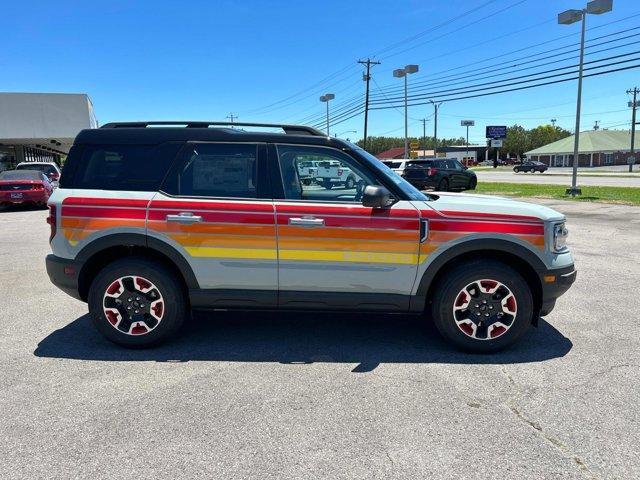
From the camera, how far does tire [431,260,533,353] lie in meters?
4.12

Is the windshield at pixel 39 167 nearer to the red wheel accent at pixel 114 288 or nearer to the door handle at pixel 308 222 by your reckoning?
the red wheel accent at pixel 114 288

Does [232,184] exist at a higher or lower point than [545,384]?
higher

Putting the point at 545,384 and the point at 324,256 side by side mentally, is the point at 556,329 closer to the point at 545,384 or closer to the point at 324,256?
the point at 545,384

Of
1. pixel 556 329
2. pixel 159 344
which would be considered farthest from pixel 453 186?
pixel 159 344

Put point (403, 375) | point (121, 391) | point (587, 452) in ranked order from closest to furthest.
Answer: point (587, 452), point (121, 391), point (403, 375)

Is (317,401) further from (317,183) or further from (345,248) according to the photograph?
(317,183)

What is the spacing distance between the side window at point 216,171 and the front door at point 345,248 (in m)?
0.27

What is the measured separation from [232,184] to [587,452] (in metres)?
3.18

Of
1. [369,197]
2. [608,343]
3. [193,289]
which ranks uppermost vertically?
[369,197]

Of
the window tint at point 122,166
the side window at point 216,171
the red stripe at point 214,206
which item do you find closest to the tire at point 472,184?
the side window at point 216,171

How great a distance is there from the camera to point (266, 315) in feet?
17.5

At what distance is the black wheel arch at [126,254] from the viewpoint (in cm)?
418

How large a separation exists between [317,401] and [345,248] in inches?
49.5

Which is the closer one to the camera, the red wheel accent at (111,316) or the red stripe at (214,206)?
the red stripe at (214,206)
